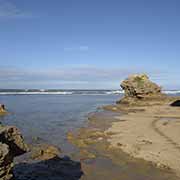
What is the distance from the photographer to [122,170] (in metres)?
11.9

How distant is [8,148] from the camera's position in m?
8.07

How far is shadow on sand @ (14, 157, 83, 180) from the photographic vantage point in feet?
35.8

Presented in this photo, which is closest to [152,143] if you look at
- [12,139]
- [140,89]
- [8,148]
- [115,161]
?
[115,161]

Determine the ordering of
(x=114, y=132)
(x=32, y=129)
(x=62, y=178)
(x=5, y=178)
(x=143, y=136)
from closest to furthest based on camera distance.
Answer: (x=5, y=178), (x=62, y=178), (x=143, y=136), (x=114, y=132), (x=32, y=129)

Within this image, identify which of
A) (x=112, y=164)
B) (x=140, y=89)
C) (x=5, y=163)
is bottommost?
(x=112, y=164)

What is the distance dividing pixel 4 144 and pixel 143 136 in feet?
41.0

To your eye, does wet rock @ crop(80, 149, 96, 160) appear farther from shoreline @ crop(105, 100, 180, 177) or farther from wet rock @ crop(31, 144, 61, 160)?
shoreline @ crop(105, 100, 180, 177)

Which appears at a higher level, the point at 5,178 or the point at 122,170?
the point at 5,178

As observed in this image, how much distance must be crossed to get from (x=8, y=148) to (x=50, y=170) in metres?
4.05

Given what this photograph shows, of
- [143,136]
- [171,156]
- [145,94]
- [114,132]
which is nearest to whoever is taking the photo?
[171,156]

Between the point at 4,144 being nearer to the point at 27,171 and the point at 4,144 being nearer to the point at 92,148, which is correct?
the point at 27,171

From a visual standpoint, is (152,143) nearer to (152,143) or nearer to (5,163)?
(152,143)

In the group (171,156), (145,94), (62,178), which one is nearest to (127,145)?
(171,156)

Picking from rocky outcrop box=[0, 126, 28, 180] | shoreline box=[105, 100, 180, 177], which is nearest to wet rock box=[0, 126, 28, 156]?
rocky outcrop box=[0, 126, 28, 180]
